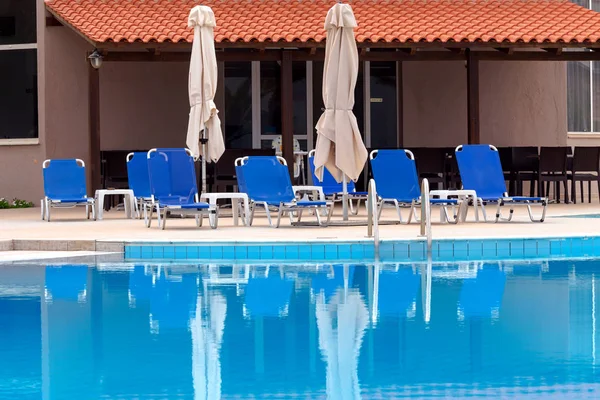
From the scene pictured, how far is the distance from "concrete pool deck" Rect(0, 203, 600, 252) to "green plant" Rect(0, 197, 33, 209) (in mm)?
4227

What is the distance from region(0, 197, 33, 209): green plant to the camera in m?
19.1

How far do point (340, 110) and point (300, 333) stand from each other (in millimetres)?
6804

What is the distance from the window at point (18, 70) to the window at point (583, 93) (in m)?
9.84

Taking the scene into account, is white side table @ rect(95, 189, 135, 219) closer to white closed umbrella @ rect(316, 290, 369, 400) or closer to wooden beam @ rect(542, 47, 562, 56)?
white closed umbrella @ rect(316, 290, 369, 400)

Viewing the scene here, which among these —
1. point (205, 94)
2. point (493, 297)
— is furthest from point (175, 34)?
point (493, 297)

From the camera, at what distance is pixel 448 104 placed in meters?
21.2

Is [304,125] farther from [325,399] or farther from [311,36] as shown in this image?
[325,399]

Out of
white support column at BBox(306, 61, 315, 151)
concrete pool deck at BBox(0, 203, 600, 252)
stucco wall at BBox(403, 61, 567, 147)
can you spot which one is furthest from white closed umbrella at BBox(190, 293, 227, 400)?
stucco wall at BBox(403, 61, 567, 147)

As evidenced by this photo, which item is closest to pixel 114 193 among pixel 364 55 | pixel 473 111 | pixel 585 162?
pixel 364 55

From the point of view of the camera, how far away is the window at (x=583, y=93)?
70.5 ft

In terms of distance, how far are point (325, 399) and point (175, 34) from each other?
1344cm

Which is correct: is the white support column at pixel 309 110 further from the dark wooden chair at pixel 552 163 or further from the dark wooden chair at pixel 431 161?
the dark wooden chair at pixel 552 163

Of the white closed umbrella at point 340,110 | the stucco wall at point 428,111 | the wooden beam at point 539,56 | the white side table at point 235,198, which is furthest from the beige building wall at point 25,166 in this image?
the white closed umbrella at point 340,110

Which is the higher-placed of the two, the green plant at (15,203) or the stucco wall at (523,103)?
the stucco wall at (523,103)
